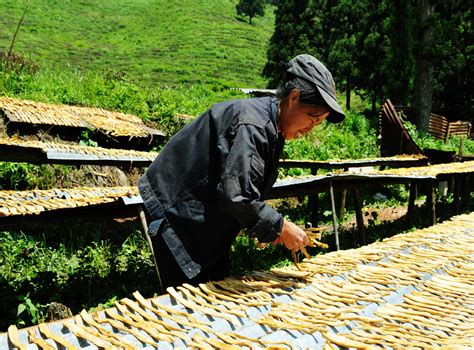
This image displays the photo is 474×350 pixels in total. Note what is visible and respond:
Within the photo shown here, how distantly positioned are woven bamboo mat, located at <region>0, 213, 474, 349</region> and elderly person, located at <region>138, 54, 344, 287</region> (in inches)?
10.3

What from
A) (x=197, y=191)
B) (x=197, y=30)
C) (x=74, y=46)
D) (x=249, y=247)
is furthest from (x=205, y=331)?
(x=197, y=30)

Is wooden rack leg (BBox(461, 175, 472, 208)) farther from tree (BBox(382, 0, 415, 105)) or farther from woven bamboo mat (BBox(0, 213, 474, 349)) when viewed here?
tree (BBox(382, 0, 415, 105))

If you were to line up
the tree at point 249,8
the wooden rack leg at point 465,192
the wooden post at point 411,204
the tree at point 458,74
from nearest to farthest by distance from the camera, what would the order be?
the wooden post at point 411,204
the wooden rack leg at point 465,192
the tree at point 458,74
the tree at point 249,8

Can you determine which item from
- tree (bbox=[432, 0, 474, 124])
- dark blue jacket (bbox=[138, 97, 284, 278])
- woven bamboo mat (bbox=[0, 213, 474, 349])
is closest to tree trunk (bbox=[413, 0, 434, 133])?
tree (bbox=[432, 0, 474, 124])

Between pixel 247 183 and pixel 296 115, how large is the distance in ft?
1.45

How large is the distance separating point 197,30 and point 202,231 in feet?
149

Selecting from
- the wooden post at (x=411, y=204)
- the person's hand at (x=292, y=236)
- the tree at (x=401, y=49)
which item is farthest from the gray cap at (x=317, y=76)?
the tree at (x=401, y=49)

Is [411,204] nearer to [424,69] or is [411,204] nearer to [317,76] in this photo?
[317,76]

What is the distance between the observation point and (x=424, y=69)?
60.6 feet

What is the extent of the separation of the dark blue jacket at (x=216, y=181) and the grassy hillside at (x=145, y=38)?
21967 millimetres

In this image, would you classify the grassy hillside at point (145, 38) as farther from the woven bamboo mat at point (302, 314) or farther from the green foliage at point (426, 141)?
the woven bamboo mat at point (302, 314)

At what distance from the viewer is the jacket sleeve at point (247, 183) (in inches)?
76.7

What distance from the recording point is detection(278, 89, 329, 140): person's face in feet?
7.02

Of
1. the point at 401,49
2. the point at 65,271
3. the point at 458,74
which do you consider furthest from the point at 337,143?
the point at 458,74
